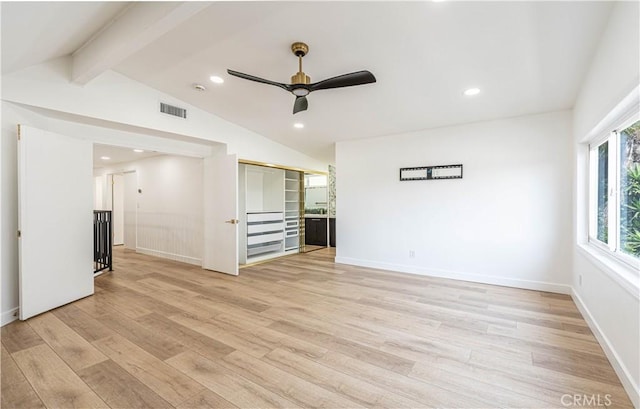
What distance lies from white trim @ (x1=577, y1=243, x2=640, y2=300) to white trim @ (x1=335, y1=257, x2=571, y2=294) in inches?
38.2

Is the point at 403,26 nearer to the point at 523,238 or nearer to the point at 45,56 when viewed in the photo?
the point at 523,238

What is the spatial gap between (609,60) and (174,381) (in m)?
3.99

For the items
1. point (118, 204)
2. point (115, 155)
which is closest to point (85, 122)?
point (115, 155)

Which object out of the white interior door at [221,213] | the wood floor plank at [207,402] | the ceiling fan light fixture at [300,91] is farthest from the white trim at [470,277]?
the wood floor plank at [207,402]

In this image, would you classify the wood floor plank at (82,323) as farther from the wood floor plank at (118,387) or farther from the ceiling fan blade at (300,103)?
the ceiling fan blade at (300,103)

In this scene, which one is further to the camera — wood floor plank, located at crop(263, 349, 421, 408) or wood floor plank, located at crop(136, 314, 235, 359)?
wood floor plank, located at crop(136, 314, 235, 359)

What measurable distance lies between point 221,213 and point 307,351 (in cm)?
337

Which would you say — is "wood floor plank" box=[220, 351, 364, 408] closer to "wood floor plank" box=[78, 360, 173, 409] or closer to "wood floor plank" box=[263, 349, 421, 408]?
"wood floor plank" box=[263, 349, 421, 408]

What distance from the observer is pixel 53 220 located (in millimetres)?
3330

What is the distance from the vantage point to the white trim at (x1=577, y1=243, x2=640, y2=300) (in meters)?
1.83

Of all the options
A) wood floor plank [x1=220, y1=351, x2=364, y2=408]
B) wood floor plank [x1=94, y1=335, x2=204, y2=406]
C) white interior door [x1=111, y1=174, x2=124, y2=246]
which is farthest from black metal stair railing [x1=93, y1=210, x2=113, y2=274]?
wood floor plank [x1=220, y1=351, x2=364, y2=408]

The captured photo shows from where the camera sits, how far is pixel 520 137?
4055 millimetres

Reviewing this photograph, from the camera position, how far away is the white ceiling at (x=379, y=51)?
2264mm

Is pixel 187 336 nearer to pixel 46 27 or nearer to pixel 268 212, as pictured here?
pixel 46 27
